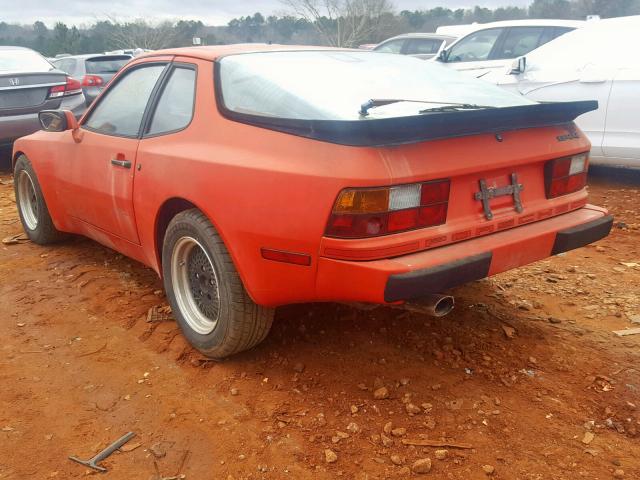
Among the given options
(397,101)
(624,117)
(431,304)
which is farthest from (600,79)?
(431,304)

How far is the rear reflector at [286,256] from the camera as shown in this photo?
240cm

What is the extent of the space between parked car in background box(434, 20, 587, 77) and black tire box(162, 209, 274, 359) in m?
6.08

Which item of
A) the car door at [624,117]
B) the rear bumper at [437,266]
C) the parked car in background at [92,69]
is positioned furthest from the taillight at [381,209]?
the parked car in background at [92,69]

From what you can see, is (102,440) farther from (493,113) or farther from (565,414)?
(493,113)

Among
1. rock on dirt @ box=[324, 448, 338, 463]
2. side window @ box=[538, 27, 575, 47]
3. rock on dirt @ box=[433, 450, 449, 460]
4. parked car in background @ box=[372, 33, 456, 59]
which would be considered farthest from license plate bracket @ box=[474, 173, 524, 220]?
parked car in background @ box=[372, 33, 456, 59]

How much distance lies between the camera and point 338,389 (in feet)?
8.95

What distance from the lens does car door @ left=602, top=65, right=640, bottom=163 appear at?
584 centimetres

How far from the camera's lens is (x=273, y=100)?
265 centimetres

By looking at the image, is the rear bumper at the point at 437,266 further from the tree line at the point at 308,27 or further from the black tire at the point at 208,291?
the tree line at the point at 308,27

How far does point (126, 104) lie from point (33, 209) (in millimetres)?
1727

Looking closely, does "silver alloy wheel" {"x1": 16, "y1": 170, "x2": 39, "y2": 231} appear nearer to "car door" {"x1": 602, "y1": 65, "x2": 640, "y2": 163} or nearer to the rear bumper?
the rear bumper

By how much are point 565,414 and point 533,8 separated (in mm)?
44735

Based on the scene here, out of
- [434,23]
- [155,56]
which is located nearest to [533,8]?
[434,23]

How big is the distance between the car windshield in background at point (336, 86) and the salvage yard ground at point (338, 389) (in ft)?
3.93
